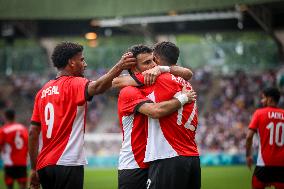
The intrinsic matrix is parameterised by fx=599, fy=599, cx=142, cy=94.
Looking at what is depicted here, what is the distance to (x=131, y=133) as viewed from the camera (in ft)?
22.7

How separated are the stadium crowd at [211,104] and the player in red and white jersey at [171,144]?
2400 cm

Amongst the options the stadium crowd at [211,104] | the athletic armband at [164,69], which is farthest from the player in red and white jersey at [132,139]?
the stadium crowd at [211,104]

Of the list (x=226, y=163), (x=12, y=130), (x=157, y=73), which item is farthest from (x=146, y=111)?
(x=226, y=163)

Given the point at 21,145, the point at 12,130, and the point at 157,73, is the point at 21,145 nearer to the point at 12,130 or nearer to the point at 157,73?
the point at 12,130

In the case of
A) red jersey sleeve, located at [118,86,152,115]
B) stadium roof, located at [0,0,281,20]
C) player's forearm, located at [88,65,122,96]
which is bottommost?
red jersey sleeve, located at [118,86,152,115]

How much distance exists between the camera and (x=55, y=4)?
36.7 meters

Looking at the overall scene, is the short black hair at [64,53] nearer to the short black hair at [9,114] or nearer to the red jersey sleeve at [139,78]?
the red jersey sleeve at [139,78]

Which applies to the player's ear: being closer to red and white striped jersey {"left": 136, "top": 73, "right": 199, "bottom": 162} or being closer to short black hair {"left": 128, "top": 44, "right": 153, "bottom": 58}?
short black hair {"left": 128, "top": 44, "right": 153, "bottom": 58}

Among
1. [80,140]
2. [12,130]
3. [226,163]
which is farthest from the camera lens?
[226,163]

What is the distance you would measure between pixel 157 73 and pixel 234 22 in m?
30.9

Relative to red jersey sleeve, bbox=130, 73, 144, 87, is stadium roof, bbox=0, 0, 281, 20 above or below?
above

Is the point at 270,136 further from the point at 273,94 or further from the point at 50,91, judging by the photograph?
the point at 50,91

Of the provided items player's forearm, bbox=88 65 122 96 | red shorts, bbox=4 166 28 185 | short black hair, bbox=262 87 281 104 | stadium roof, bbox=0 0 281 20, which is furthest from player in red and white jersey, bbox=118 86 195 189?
stadium roof, bbox=0 0 281 20

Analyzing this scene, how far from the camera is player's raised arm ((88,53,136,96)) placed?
654 cm
